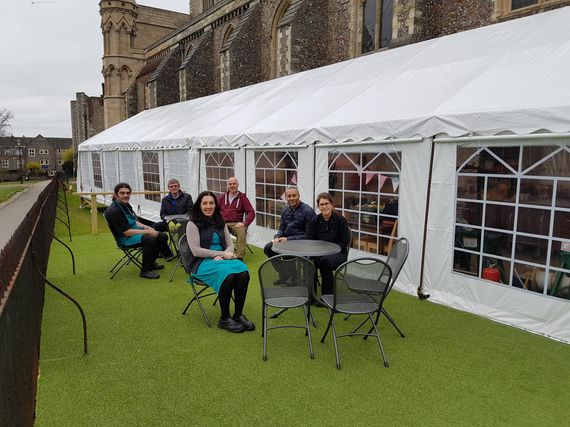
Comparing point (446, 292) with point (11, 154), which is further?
point (11, 154)

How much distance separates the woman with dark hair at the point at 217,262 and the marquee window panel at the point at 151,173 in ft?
24.4

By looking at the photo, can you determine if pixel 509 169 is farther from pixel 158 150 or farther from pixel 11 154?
pixel 11 154

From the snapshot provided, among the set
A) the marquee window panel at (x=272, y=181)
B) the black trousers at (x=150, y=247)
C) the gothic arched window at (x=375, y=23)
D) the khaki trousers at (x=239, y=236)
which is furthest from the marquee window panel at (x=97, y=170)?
the black trousers at (x=150, y=247)

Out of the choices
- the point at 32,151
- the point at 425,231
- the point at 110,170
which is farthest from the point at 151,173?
the point at 32,151

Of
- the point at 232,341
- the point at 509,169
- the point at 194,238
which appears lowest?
the point at 232,341

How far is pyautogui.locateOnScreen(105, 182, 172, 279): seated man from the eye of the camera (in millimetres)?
5902

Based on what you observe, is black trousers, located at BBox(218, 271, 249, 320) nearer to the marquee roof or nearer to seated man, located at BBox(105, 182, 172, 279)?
seated man, located at BBox(105, 182, 172, 279)

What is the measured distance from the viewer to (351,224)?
6320mm

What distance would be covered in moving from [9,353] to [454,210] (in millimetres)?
4323

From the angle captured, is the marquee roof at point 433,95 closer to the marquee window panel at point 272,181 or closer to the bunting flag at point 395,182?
the marquee window panel at point 272,181

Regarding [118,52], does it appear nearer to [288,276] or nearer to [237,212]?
[237,212]

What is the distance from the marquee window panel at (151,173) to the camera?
459 inches

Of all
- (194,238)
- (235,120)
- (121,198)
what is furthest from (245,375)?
(235,120)

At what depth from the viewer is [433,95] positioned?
207 inches
